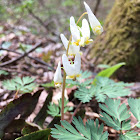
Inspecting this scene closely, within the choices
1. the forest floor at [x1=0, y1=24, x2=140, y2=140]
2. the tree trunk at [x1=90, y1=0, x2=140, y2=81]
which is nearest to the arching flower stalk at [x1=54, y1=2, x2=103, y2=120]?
the forest floor at [x1=0, y1=24, x2=140, y2=140]

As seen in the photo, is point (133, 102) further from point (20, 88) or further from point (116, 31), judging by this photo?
point (116, 31)

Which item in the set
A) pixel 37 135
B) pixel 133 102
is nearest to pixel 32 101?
pixel 37 135

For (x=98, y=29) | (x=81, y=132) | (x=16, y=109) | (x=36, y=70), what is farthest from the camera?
(x=36, y=70)

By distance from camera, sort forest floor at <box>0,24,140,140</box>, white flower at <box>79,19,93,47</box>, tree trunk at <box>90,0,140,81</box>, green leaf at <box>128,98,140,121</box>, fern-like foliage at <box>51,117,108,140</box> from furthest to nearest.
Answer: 1. tree trunk at <box>90,0,140,81</box>
2. forest floor at <box>0,24,140,140</box>
3. green leaf at <box>128,98,140,121</box>
4. white flower at <box>79,19,93,47</box>
5. fern-like foliage at <box>51,117,108,140</box>

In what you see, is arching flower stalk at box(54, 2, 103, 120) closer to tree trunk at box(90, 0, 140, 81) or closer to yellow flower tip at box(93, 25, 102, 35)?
yellow flower tip at box(93, 25, 102, 35)

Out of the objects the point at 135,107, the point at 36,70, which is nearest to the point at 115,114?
the point at 135,107

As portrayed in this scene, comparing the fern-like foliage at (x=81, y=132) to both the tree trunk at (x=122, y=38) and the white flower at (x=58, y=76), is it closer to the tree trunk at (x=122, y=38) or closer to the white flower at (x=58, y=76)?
the white flower at (x=58, y=76)

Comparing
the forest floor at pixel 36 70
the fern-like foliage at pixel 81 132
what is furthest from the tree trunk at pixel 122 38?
the fern-like foliage at pixel 81 132

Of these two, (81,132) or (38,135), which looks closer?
(81,132)

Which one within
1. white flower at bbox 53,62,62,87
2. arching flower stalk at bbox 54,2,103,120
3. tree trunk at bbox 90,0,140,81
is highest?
tree trunk at bbox 90,0,140,81

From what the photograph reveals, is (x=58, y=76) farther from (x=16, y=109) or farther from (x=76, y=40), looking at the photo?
(x=16, y=109)
